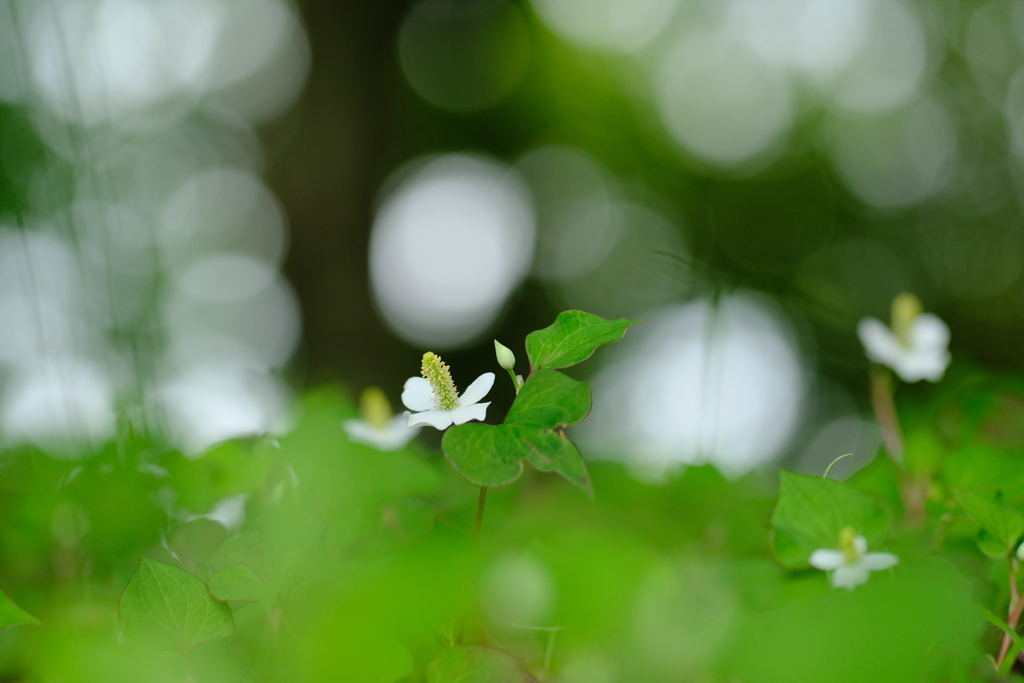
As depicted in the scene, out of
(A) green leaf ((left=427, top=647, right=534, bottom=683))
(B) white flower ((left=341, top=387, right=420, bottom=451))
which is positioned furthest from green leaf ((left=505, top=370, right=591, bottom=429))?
(B) white flower ((left=341, top=387, right=420, bottom=451))

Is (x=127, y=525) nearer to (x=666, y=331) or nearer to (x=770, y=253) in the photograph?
(x=666, y=331)

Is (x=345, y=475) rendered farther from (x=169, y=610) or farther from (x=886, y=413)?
(x=886, y=413)

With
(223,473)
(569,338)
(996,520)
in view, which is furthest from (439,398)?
(996,520)

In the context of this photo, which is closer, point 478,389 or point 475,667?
point 475,667

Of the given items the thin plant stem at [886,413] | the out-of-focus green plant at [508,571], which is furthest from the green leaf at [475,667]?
the thin plant stem at [886,413]

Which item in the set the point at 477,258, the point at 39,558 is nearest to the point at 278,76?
the point at 477,258

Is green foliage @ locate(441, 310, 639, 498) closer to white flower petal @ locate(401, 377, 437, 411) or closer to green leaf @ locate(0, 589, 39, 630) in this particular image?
white flower petal @ locate(401, 377, 437, 411)

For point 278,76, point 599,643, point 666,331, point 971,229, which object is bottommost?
point 666,331
